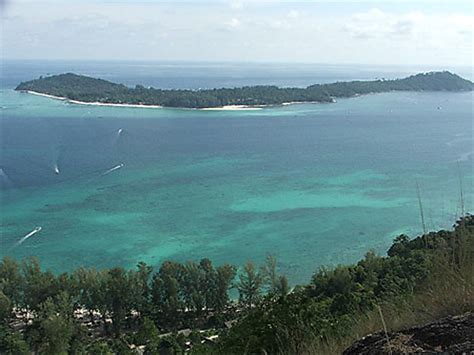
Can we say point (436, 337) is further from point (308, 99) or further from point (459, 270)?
point (308, 99)

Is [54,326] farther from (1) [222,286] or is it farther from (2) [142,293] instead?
(1) [222,286]

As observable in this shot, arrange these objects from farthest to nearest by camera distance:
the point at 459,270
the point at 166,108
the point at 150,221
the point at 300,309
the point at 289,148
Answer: the point at 166,108
the point at 289,148
the point at 150,221
the point at 300,309
the point at 459,270

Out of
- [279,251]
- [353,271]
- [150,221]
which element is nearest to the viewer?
[353,271]

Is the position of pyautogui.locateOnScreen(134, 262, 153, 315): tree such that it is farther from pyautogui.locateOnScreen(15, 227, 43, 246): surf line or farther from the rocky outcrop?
the rocky outcrop

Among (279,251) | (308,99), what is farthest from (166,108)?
(279,251)

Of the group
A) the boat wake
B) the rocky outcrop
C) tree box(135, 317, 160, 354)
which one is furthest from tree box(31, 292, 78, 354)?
the rocky outcrop

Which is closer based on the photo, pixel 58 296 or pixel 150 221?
pixel 58 296

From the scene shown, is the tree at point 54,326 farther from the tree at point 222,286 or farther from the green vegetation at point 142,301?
the tree at point 222,286

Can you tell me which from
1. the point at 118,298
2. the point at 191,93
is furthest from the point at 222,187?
the point at 191,93
